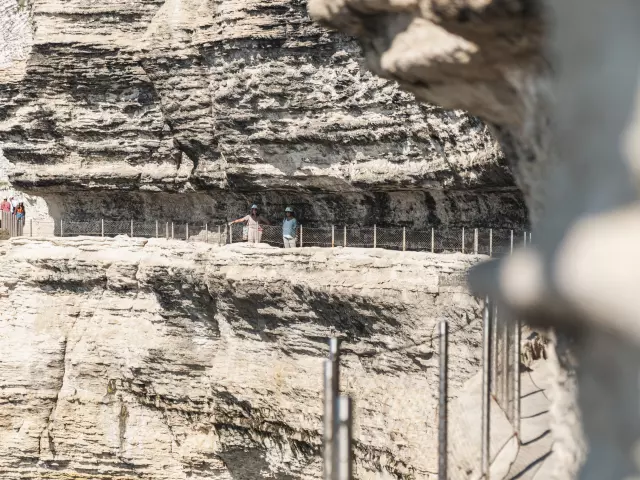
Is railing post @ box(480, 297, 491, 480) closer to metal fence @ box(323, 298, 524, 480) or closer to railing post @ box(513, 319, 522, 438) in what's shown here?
metal fence @ box(323, 298, 524, 480)

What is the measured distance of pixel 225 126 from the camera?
608 inches

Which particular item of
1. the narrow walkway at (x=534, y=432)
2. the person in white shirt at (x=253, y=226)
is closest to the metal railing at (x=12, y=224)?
the person in white shirt at (x=253, y=226)

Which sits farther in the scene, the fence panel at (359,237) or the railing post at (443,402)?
the fence panel at (359,237)

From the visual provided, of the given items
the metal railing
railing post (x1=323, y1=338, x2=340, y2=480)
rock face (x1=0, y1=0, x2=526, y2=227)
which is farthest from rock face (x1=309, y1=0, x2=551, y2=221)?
the metal railing

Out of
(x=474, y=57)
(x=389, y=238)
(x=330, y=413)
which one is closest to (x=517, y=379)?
(x=330, y=413)

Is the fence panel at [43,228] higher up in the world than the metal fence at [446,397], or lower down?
higher up

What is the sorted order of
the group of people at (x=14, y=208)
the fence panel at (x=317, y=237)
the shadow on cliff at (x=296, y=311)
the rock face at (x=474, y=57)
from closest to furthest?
the rock face at (x=474, y=57), the shadow on cliff at (x=296, y=311), the fence panel at (x=317, y=237), the group of people at (x=14, y=208)

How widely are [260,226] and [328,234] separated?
1347 millimetres

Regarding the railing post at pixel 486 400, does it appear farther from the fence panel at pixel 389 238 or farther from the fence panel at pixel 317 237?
the fence panel at pixel 317 237

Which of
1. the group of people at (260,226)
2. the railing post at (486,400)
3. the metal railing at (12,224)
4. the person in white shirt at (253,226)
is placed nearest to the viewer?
the railing post at (486,400)

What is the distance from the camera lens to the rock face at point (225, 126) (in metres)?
13.2

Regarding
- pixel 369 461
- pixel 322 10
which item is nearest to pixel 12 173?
pixel 369 461

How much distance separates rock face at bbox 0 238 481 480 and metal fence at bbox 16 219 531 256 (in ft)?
1.67

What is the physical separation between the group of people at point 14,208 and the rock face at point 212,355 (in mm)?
3115
